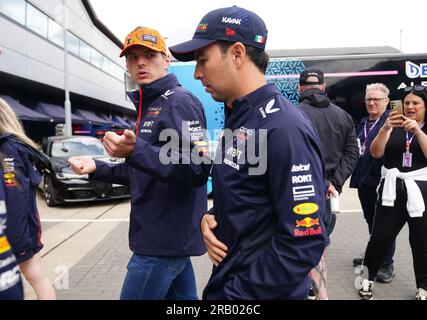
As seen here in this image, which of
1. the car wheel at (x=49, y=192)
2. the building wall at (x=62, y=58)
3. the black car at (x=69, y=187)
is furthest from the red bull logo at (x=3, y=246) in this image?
the building wall at (x=62, y=58)

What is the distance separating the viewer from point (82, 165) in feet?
7.48

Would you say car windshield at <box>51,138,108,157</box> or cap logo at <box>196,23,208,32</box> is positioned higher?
cap logo at <box>196,23,208,32</box>

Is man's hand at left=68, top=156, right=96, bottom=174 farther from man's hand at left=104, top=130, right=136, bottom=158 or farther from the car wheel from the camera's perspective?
the car wheel

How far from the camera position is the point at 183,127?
6.54 feet

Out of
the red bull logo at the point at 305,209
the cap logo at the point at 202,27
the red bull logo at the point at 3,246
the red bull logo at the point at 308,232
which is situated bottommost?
the red bull logo at the point at 3,246

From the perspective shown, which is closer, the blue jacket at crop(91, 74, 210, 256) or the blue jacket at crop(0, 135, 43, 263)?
the blue jacket at crop(91, 74, 210, 256)

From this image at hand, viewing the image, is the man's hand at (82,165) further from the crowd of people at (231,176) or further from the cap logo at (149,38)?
the cap logo at (149,38)

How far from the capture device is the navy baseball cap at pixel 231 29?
1.47 meters

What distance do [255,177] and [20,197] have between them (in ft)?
7.72

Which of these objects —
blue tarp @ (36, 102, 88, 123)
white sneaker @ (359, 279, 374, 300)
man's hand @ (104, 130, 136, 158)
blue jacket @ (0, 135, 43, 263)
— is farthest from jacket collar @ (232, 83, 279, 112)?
blue tarp @ (36, 102, 88, 123)

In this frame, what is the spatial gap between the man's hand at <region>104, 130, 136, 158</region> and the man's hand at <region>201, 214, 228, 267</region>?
0.50 meters

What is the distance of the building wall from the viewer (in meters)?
20.7

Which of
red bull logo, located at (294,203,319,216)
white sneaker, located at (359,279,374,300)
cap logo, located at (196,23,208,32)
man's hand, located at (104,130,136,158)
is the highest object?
cap logo, located at (196,23,208,32)

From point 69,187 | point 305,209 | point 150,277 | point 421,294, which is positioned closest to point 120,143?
point 150,277
